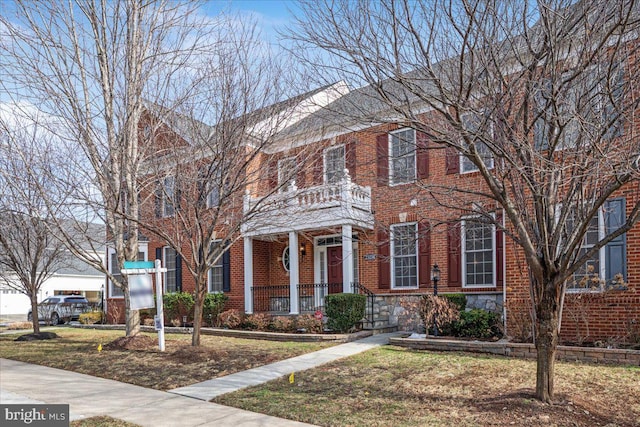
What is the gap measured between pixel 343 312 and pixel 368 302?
2.04 meters

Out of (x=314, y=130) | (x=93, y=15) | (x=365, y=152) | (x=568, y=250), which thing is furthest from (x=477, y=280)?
(x=93, y=15)

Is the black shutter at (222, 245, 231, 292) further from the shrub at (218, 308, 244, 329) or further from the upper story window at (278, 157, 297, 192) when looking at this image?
the upper story window at (278, 157, 297, 192)

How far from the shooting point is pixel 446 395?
6832 millimetres

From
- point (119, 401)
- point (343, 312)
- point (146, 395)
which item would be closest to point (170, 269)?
point (343, 312)

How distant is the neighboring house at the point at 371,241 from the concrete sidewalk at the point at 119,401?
11.9 ft

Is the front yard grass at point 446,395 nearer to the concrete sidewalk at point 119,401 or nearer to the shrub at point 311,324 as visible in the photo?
the concrete sidewalk at point 119,401

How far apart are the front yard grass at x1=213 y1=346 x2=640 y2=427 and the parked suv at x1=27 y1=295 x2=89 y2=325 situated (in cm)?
1905

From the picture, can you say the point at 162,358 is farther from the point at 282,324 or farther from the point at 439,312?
the point at 439,312

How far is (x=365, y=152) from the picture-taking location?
14.1m

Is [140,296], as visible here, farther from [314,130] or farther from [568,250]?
[568,250]

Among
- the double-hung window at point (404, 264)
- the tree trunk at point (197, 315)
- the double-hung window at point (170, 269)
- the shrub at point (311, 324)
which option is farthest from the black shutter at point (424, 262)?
the double-hung window at point (170, 269)

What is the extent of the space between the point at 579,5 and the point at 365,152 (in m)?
8.55

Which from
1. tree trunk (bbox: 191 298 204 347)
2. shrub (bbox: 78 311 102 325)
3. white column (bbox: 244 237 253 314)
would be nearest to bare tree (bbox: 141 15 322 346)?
tree trunk (bbox: 191 298 204 347)

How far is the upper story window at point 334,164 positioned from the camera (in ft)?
38.5
